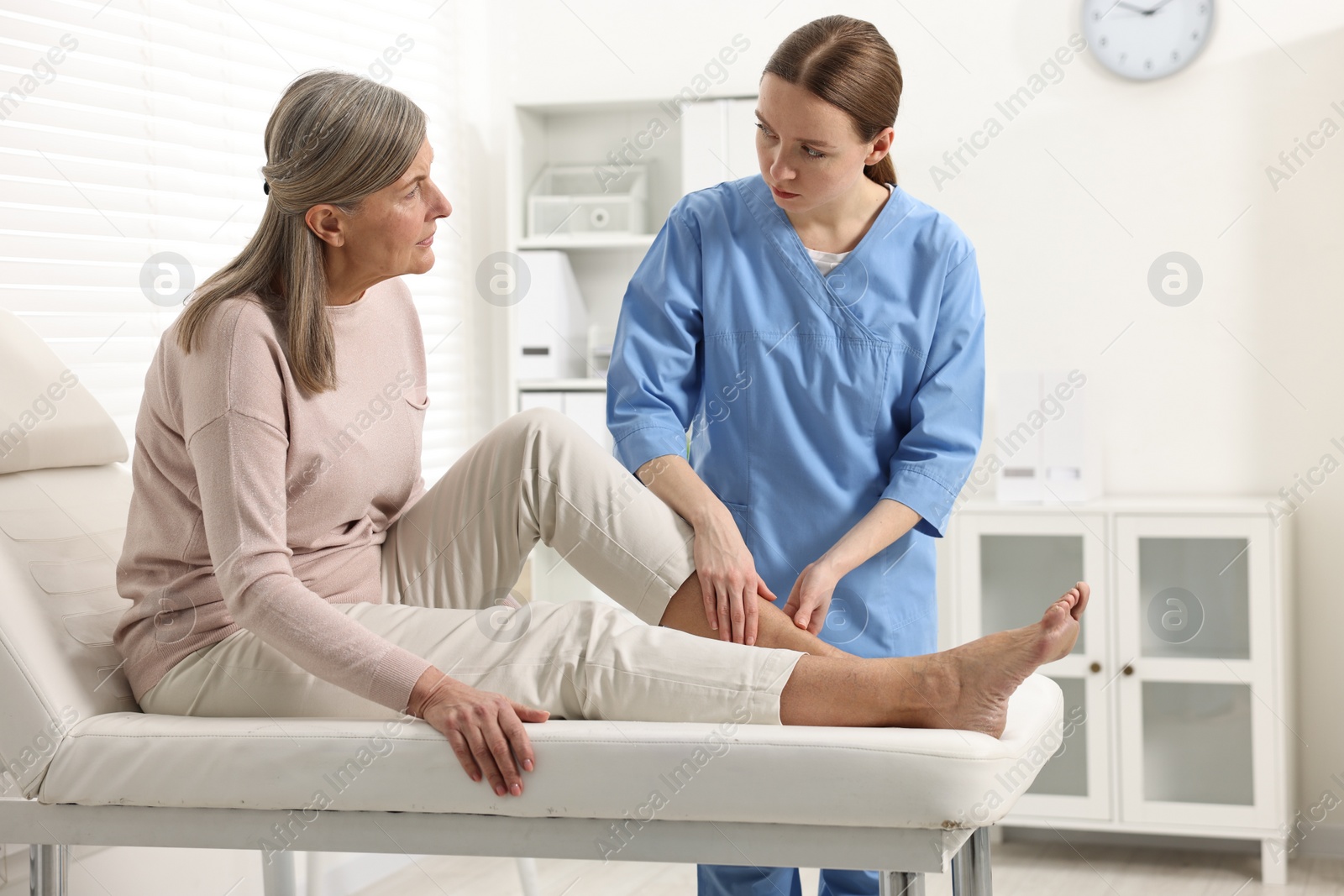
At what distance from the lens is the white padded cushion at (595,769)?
0.97 metres

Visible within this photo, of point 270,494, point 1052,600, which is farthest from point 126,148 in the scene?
point 1052,600

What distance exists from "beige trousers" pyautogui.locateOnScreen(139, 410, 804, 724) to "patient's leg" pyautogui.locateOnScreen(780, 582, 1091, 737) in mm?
32

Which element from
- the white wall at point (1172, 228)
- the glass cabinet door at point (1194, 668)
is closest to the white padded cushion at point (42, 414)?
the white wall at point (1172, 228)

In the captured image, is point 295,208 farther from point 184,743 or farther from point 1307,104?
point 1307,104

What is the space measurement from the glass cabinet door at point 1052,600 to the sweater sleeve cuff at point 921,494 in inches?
48.3

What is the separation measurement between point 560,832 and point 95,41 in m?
1.58

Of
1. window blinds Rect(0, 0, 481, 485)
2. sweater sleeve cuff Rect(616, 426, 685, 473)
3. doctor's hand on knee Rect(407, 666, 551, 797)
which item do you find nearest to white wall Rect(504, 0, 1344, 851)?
window blinds Rect(0, 0, 481, 485)

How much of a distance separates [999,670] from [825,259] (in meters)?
0.59

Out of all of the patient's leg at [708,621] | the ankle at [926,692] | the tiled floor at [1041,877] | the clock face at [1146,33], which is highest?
the clock face at [1146,33]

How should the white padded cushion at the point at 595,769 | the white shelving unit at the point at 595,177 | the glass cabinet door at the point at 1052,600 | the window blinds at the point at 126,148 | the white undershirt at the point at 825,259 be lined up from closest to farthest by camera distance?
1. the white padded cushion at the point at 595,769
2. the white undershirt at the point at 825,259
3. the window blinds at the point at 126,148
4. the glass cabinet door at the point at 1052,600
5. the white shelving unit at the point at 595,177

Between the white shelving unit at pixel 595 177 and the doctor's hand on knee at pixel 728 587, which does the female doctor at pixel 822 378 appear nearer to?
the doctor's hand on knee at pixel 728 587

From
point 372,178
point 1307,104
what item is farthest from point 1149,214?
point 372,178

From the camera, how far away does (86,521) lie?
141cm

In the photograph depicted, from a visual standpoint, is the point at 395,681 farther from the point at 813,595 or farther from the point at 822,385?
the point at 822,385
